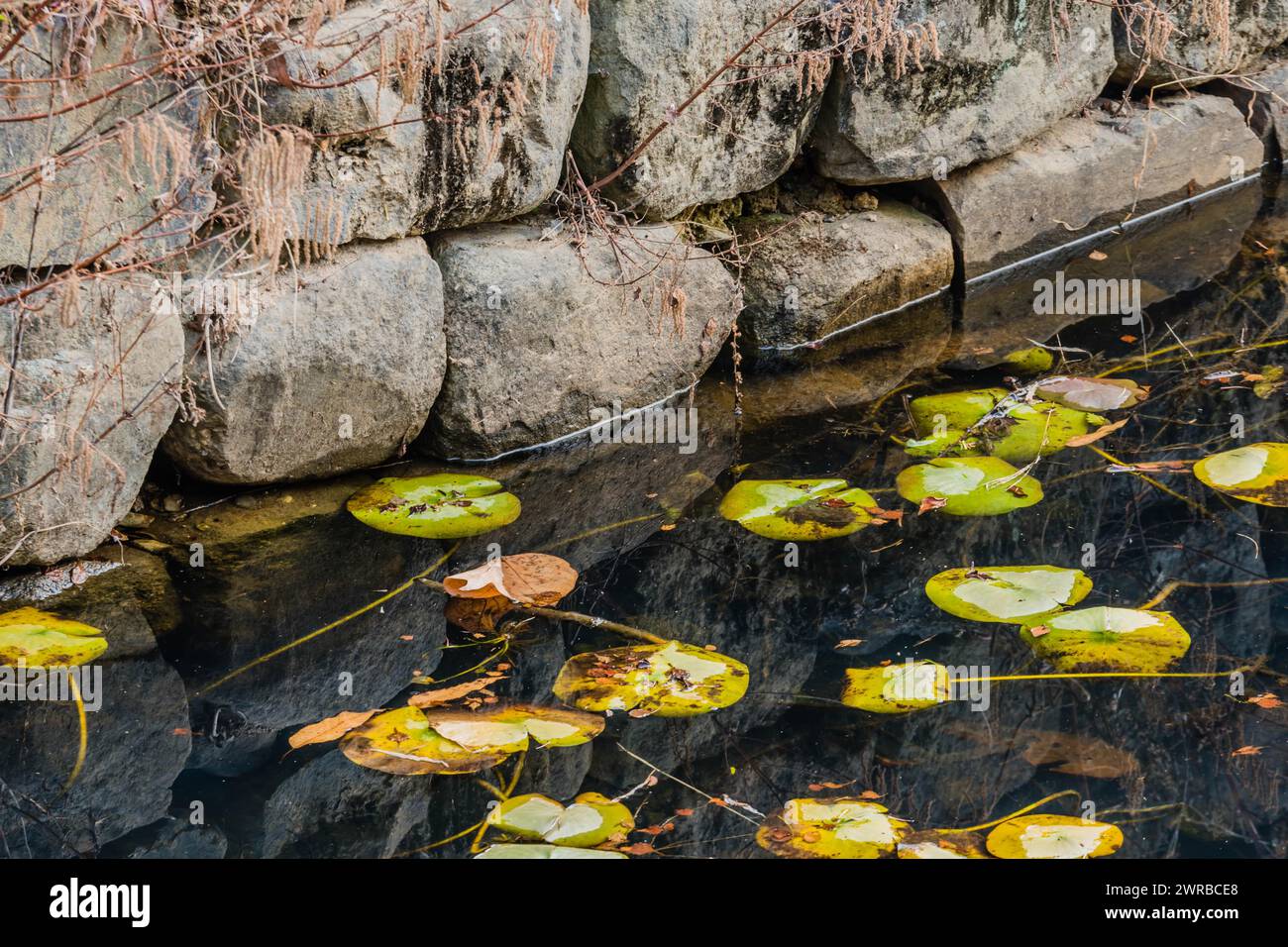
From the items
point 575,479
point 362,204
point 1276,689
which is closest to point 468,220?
point 362,204

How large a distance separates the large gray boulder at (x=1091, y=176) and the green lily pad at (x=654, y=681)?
7.48 ft

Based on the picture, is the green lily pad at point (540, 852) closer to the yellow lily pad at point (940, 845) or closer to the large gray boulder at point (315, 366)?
the yellow lily pad at point (940, 845)

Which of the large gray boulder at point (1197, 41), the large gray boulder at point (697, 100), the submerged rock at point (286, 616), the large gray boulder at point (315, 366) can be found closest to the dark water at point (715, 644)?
the submerged rock at point (286, 616)

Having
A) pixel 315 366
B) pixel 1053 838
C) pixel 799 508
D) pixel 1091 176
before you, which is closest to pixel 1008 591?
pixel 799 508

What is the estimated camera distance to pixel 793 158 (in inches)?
162

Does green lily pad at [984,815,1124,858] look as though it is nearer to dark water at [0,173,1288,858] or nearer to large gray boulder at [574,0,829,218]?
dark water at [0,173,1288,858]

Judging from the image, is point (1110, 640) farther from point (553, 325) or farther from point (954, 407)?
point (553, 325)

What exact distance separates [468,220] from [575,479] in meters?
0.70

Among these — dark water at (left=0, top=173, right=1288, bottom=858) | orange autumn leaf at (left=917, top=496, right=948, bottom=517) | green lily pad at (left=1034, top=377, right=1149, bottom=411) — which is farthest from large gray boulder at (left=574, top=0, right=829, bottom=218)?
orange autumn leaf at (left=917, top=496, right=948, bottom=517)

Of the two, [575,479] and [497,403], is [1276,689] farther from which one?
[497,403]

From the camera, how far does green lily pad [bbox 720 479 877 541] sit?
3115 mm

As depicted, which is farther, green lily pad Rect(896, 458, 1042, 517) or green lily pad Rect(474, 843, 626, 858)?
green lily pad Rect(896, 458, 1042, 517)

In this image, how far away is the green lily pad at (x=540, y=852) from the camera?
6.97 ft

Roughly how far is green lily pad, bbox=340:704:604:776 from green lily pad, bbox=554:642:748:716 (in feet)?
0.24
